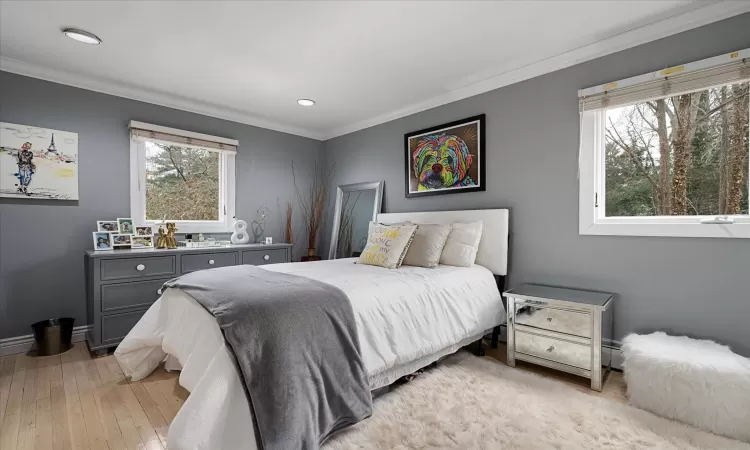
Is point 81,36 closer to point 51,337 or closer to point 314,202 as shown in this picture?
point 51,337

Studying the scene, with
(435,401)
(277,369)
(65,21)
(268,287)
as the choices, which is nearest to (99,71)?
(65,21)

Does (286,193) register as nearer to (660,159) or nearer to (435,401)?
(435,401)

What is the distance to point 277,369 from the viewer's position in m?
1.35

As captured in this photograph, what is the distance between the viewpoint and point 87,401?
1.99 m

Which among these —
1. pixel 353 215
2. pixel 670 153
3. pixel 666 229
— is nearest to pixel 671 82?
pixel 670 153

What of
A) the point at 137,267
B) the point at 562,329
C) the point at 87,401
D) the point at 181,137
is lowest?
the point at 87,401

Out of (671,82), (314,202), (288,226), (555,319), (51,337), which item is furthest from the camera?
(314,202)

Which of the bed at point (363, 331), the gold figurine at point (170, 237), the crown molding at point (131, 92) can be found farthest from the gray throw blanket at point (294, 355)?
the crown molding at point (131, 92)

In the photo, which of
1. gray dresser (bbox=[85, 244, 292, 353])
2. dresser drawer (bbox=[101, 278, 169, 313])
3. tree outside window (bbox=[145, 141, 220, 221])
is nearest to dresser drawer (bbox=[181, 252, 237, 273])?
gray dresser (bbox=[85, 244, 292, 353])

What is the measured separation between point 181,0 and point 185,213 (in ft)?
7.63

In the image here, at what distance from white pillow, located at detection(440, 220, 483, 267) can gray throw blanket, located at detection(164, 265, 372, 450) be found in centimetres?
137

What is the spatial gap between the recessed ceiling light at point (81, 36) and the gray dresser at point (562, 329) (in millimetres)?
3470

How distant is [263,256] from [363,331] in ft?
7.50

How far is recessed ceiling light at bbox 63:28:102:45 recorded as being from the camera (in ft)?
7.47
